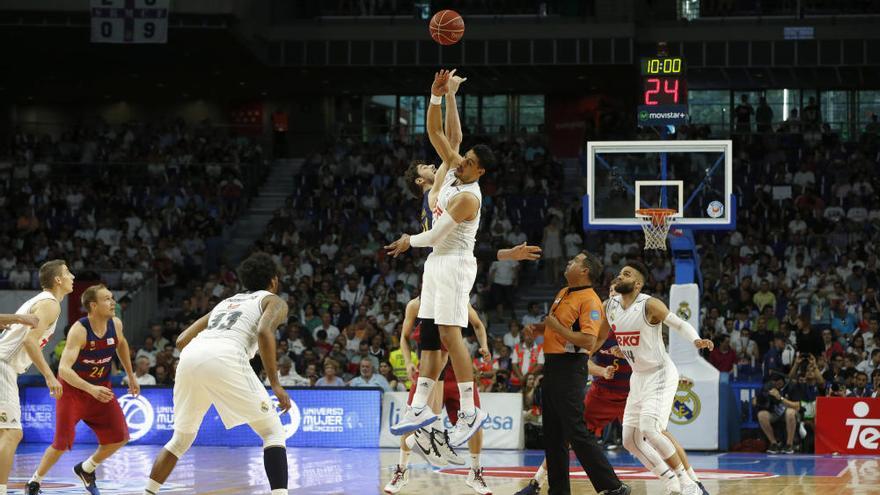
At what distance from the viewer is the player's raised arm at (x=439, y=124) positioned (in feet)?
33.5

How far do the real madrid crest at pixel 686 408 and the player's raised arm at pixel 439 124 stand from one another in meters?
8.86

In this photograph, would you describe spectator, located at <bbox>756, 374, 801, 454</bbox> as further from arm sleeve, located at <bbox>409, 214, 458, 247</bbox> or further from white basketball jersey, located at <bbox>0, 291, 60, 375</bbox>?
white basketball jersey, located at <bbox>0, 291, 60, 375</bbox>

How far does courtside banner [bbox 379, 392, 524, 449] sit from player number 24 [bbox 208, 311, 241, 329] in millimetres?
9458

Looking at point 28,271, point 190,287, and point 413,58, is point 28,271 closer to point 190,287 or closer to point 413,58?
point 190,287

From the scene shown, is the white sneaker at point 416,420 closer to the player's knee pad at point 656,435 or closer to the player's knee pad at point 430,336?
the player's knee pad at point 430,336

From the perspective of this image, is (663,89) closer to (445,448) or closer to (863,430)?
(863,430)

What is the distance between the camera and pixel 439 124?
10.2 meters

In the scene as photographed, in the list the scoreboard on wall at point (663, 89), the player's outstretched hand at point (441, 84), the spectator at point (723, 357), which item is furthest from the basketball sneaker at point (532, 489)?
the spectator at point (723, 357)

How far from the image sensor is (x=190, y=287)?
25672 mm

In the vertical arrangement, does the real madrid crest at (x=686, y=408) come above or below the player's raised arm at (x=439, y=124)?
below

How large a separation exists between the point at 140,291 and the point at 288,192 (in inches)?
289

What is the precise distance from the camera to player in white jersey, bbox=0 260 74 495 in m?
10.6

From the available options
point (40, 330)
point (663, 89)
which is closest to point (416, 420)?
point (40, 330)

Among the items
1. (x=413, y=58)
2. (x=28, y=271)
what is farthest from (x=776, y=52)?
(x=28, y=271)
